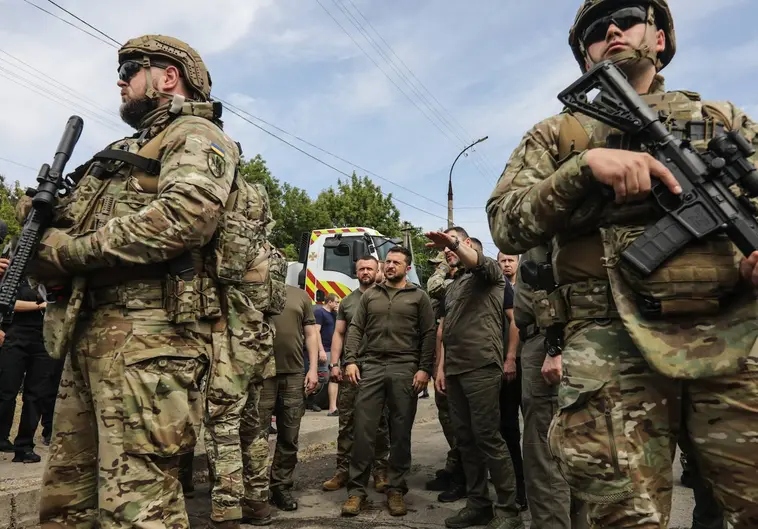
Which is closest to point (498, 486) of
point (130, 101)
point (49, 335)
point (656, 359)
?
point (656, 359)

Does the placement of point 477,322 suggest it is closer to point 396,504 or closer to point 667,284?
point 396,504

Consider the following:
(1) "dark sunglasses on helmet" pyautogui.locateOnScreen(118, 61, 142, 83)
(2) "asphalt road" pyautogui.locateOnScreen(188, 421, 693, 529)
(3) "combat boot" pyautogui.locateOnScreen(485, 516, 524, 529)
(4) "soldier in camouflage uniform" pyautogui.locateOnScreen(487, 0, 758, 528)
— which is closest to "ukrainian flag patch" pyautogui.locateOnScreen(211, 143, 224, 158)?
(1) "dark sunglasses on helmet" pyautogui.locateOnScreen(118, 61, 142, 83)

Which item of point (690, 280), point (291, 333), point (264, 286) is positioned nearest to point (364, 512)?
point (291, 333)

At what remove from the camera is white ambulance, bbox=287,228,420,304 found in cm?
1175

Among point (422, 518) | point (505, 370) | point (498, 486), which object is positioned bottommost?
point (422, 518)

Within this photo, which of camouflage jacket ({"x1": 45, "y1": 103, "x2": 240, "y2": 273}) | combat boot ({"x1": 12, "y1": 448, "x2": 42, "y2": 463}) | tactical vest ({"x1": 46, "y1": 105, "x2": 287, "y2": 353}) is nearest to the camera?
camouflage jacket ({"x1": 45, "y1": 103, "x2": 240, "y2": 273})

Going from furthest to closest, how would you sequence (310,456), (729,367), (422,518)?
(310,456), (422,518), (729,367)

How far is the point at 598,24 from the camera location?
6.75 feet

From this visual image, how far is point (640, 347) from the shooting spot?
1.64 metres

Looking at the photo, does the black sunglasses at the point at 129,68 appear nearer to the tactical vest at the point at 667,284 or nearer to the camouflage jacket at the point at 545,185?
the camouflage jacket at the point at 545,185

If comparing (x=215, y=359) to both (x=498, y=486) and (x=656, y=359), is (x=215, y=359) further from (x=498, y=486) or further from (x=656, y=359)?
(x=498, y=486)

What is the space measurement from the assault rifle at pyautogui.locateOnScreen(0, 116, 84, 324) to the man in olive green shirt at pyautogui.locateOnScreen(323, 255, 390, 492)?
3.37m

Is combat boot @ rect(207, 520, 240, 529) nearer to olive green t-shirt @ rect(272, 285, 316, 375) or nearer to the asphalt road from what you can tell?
the asphalt road

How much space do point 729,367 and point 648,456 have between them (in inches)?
12.9
